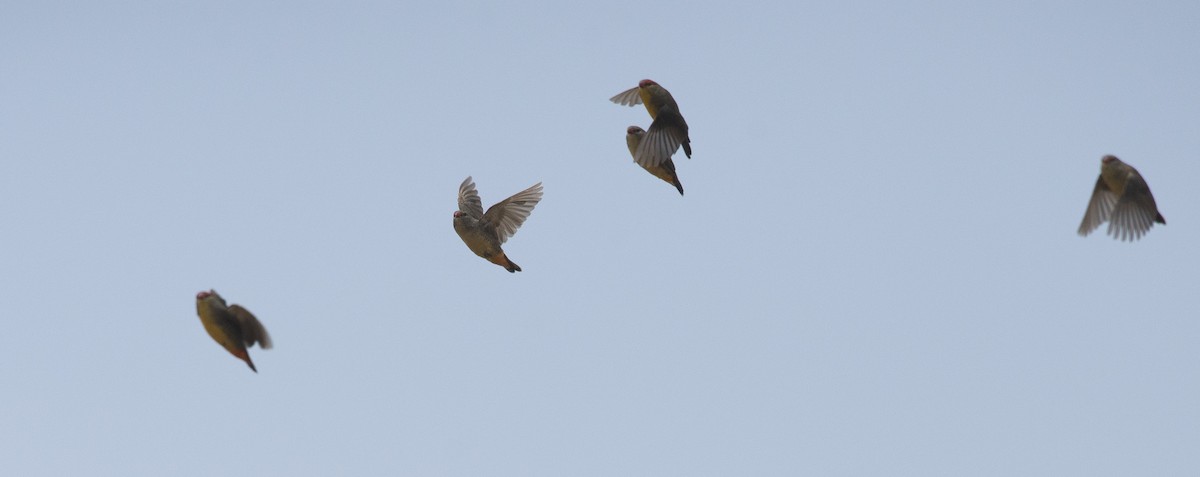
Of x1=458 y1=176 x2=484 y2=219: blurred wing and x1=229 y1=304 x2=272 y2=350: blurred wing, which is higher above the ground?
x1=458 y1=176 x2=484 y2=219: blurred wing

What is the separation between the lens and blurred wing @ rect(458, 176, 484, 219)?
1343 cm

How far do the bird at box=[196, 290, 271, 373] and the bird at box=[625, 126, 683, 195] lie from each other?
3.75 meters

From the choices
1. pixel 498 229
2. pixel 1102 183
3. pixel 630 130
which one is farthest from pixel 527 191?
pixel 1102 183

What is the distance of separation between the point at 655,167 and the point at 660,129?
1.15 feet

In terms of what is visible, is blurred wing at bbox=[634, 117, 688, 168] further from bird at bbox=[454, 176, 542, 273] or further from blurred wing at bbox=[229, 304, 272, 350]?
blurred wing at bbox=[229, 304, 272, 350]

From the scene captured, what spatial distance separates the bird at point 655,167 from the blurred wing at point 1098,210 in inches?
136

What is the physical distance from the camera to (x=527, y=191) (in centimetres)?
1323

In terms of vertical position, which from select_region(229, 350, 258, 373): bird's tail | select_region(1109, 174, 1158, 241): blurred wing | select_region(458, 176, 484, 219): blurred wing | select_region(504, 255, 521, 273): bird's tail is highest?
select_region(458, 176, 484, 219): blurred wing

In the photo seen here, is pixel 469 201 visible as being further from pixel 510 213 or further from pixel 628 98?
pixel 628 98

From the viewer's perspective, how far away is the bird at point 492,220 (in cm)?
1248

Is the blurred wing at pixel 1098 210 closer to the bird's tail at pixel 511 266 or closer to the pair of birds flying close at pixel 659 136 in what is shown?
the pair of birds flying close at pixel 659 136

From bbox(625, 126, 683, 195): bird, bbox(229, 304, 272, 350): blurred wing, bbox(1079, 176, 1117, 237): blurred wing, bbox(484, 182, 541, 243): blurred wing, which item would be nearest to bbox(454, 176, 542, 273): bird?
bbox(484, 182, 541, 243): blurred wing

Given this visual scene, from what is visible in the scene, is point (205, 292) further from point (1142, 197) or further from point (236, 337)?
point (1142, 197)

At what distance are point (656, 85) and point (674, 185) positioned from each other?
0.92 m
